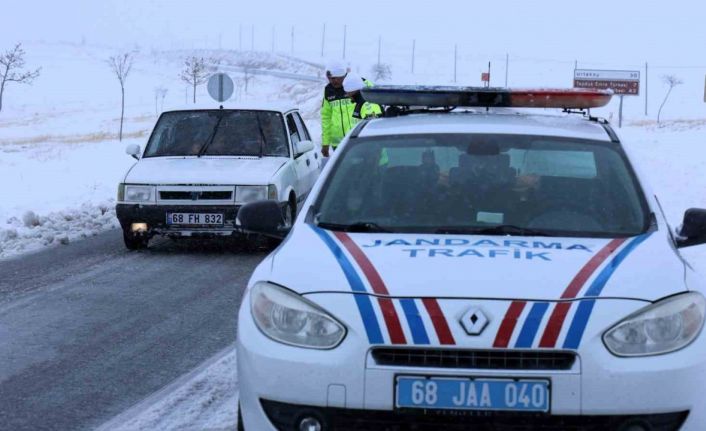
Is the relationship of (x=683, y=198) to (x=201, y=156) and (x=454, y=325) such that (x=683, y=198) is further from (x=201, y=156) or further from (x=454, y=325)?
(x=454, y=325)

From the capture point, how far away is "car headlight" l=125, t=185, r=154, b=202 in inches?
462

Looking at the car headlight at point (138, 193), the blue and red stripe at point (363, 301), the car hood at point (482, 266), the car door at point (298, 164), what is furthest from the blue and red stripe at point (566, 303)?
the car door at point (298, 164)

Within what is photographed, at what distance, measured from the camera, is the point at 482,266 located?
4.14 meters

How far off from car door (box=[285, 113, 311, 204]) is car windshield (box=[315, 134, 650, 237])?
705 centimetres

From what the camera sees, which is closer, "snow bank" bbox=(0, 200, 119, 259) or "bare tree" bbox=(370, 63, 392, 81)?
"snow bank" bbox=(0, 200, 119, 259)

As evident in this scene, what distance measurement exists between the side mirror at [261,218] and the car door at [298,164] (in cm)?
703

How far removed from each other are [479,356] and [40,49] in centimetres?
16135

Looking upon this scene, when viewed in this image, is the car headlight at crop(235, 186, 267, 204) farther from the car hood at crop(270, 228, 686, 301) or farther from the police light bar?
the car hood at crop(270, 228, 686, 301)

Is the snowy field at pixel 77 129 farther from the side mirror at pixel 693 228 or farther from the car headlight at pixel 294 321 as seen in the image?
the side mirror at pixel 693 228

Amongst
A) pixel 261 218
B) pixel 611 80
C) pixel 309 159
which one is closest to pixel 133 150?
pixel 309 159

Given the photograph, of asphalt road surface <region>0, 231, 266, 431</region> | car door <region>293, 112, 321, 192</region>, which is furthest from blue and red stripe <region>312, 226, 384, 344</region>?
car door <region>293, 112, 321, 192</region>

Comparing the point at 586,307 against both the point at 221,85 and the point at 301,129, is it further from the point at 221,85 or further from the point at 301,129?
the point at 221,85

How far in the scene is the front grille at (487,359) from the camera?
151 inches

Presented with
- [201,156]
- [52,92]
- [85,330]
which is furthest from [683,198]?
[52,92]
